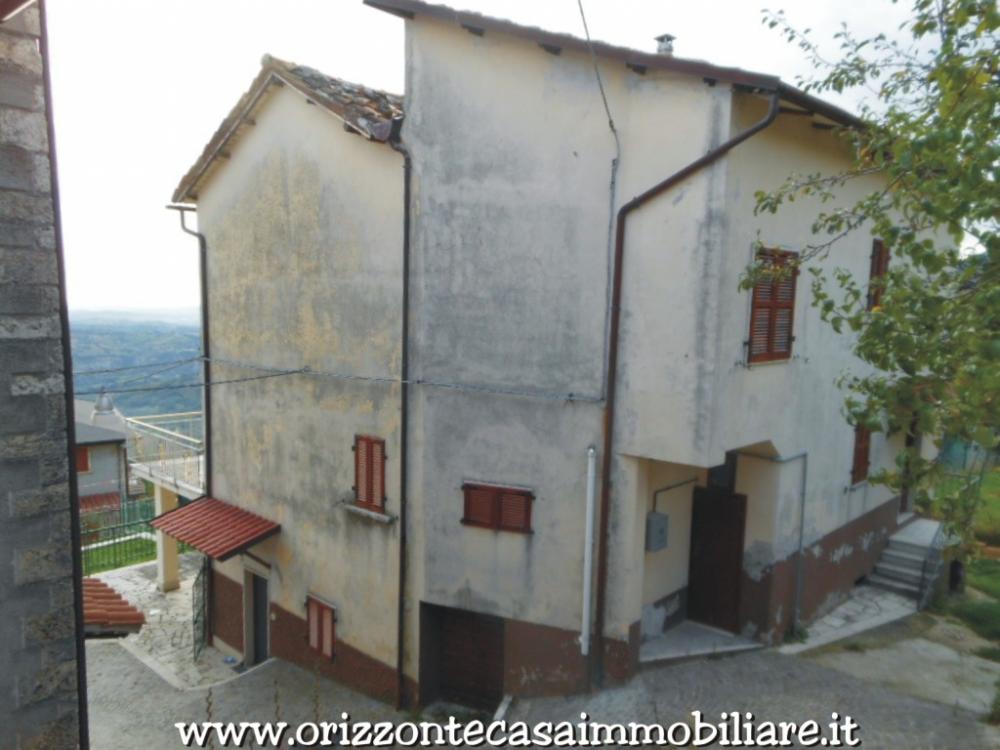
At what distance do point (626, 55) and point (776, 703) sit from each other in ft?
27.7

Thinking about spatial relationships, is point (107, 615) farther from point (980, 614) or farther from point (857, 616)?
point (980, 614)

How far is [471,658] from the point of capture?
10.9 metres

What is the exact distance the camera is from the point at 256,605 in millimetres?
14617

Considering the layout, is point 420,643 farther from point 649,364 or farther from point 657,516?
point 649,364

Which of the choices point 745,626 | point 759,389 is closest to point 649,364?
point 759,389

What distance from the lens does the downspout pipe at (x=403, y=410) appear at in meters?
10.2

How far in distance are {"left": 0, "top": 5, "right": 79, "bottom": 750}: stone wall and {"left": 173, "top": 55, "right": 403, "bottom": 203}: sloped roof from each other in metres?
6.42

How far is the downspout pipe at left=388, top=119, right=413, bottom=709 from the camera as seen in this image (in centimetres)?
1016

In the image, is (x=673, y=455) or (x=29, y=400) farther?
(x=673, y=455)

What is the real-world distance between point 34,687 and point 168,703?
10.2m

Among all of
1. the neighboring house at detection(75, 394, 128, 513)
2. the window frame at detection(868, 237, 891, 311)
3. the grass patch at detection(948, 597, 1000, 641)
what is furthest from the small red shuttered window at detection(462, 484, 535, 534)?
the neighboring house at detection(75, 394, 128, 513)

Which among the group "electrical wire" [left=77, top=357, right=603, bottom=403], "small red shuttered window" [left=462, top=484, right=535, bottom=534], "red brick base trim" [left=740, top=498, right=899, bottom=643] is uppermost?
"electrical wire" [left=77, top=357, right=603, bottom=403]

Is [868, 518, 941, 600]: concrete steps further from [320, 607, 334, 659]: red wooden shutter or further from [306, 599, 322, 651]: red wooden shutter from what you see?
[306, 599, 322, 651]: red wooden shutter

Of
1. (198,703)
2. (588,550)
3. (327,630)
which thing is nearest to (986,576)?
(588,550)
